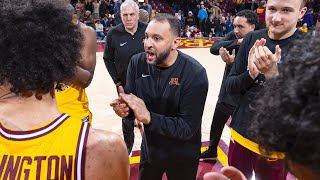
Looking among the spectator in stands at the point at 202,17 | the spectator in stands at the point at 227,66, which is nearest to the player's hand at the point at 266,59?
the spectator in stands at the point at 227,66

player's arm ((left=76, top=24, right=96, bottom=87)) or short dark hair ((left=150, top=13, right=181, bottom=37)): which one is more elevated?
short dark hair ((left=150, top=13, right=181, bottom=37))

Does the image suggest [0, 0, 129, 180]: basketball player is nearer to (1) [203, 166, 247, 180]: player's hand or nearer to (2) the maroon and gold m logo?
(1) [203, 166, 247, 180]: player's hand

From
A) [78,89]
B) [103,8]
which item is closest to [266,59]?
[78,89]

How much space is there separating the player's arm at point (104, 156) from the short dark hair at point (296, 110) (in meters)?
0.54

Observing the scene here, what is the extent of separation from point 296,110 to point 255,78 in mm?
1359

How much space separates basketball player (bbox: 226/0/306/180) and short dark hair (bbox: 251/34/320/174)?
111 centimetres

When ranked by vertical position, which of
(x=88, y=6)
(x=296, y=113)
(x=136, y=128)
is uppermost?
(x=88, y=6)

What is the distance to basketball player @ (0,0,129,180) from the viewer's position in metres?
1.18

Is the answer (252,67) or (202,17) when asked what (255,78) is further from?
(202,17)

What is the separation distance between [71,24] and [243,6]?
19.2m

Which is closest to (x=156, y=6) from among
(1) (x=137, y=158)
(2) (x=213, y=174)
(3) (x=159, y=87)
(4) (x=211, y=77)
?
(4) (x=211, y=77)

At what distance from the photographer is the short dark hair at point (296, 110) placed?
783 mm

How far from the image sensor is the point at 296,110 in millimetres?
822

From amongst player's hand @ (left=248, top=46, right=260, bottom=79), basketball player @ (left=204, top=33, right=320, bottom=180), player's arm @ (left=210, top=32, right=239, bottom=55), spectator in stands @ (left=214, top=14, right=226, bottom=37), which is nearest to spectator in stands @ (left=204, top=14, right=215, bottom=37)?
spectator in stands @ (left=214, top=14, right=226, bottom=37)
